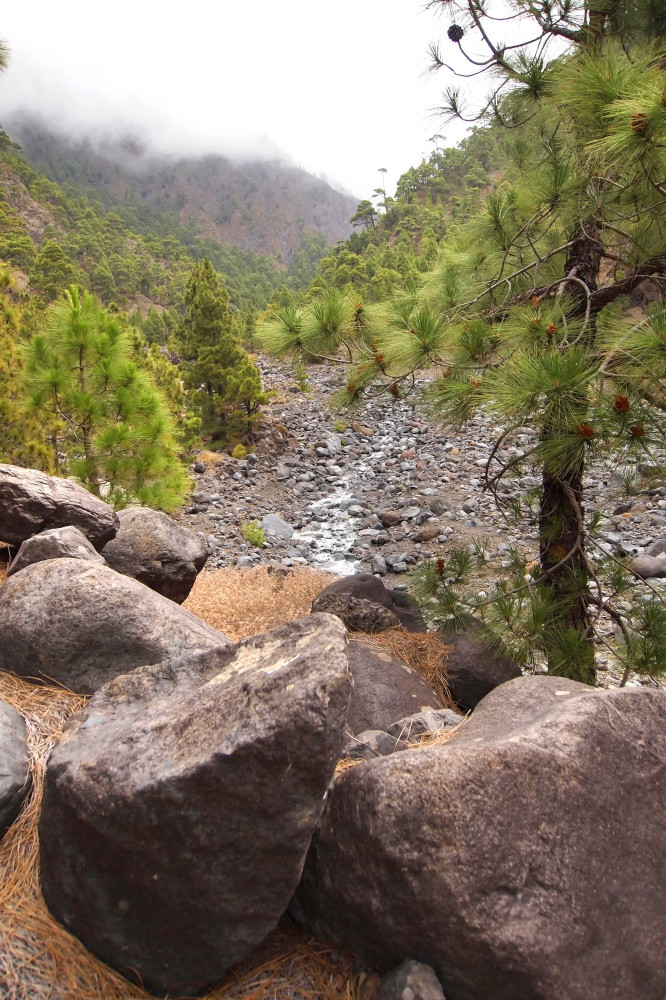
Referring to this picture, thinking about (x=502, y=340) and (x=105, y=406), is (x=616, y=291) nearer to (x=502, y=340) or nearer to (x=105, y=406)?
(x=502, y=340)

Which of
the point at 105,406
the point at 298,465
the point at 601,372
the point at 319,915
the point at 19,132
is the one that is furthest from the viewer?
the point at 19,132

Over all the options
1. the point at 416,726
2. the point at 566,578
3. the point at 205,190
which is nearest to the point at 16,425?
the point at 416,726

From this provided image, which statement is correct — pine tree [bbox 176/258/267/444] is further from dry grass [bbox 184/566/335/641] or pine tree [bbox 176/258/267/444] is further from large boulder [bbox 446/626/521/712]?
large boulder [bbox 446/626/521/712]

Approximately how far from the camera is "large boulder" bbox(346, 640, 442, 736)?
157 inches

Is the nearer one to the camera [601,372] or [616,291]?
[601,372]

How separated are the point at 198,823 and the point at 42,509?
3.13m

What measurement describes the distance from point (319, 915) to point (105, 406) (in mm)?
6161

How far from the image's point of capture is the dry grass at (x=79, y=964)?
5.73 ft

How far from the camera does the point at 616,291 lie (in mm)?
3896

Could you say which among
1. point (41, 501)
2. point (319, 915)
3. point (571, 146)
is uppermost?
point (571, 146)

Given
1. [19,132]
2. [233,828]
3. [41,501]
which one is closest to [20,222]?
[41,501]

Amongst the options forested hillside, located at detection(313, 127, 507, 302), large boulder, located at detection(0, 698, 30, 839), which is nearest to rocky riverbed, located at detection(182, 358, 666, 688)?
large boulder, located at detection(0, 698, 30, 839)

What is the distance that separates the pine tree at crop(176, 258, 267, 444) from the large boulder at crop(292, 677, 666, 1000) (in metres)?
14.7

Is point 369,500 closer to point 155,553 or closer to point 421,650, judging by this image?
point 421,650
